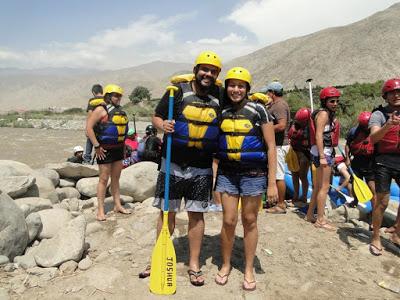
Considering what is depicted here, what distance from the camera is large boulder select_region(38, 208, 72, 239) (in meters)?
4.83

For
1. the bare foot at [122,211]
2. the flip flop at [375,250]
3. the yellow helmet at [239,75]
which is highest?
the yellow helmet at [239,75]

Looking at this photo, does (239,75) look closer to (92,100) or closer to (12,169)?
(92,100)

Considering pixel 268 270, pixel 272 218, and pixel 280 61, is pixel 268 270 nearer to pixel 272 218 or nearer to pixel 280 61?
pixel 272 218

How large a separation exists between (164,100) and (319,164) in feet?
8.22

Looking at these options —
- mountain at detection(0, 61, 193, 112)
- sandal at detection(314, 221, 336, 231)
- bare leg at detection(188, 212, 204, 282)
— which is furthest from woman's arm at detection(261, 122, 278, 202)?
mountain at detection(0, 61, 193, 112)

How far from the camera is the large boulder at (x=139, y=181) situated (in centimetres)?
655

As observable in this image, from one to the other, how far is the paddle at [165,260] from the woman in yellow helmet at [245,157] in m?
0.47

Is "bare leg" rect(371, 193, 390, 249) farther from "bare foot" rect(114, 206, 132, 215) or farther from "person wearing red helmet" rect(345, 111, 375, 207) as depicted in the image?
"bare foot" rect(114, 206, 132, 215)

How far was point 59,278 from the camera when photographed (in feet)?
12.3

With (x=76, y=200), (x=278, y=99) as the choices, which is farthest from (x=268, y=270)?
(x=76, y=200)

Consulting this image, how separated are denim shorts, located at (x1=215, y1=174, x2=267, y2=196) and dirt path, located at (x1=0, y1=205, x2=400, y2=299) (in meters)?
0.89

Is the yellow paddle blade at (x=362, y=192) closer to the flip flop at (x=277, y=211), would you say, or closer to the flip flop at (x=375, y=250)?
the flip flop at (x=375, y=250)

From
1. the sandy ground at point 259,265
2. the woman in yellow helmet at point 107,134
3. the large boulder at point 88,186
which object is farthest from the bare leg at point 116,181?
the large boulder at point 88,186

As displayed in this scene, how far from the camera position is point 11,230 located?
165 inches
